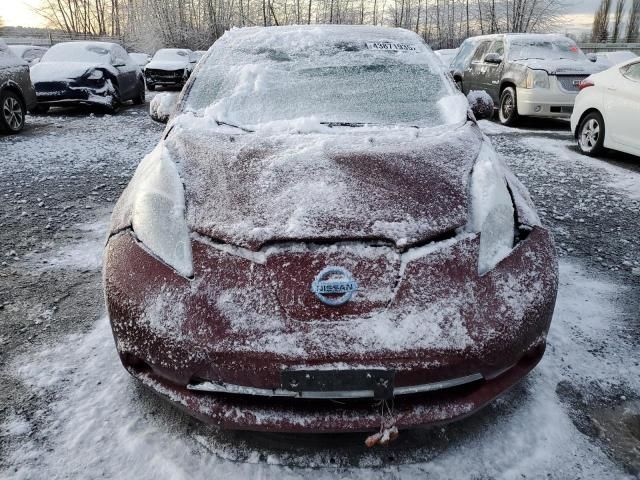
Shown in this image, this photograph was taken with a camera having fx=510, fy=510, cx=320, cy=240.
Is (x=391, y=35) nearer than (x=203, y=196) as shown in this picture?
No

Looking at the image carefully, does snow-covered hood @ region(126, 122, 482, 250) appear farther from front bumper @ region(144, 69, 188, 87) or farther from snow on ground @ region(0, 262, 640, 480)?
front bumper @ region(144, 69, 188, 87)

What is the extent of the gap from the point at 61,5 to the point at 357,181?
6695 centimetres

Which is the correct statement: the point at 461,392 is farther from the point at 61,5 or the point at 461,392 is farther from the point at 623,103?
the point at 61,5

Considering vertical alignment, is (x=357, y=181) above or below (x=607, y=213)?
above

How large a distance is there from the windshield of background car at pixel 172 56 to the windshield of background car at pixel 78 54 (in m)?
7.55

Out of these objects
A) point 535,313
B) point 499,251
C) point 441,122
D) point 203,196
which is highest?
point 441,122

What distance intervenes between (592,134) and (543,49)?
3646 millimetres

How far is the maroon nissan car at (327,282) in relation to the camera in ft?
4.98

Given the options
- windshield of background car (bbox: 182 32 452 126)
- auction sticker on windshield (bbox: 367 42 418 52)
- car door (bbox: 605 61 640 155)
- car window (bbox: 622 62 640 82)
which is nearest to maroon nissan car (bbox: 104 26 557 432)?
windshield of background car (bbox: 182 32 452 126)

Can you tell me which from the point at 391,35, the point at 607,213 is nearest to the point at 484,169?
the point at 391,35

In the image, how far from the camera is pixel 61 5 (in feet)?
186

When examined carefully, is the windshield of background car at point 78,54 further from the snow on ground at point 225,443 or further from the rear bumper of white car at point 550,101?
the snow on ground at point 225,443

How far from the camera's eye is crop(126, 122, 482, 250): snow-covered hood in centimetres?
173

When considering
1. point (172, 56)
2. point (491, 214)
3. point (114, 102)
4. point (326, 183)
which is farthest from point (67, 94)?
point (491, 214)
